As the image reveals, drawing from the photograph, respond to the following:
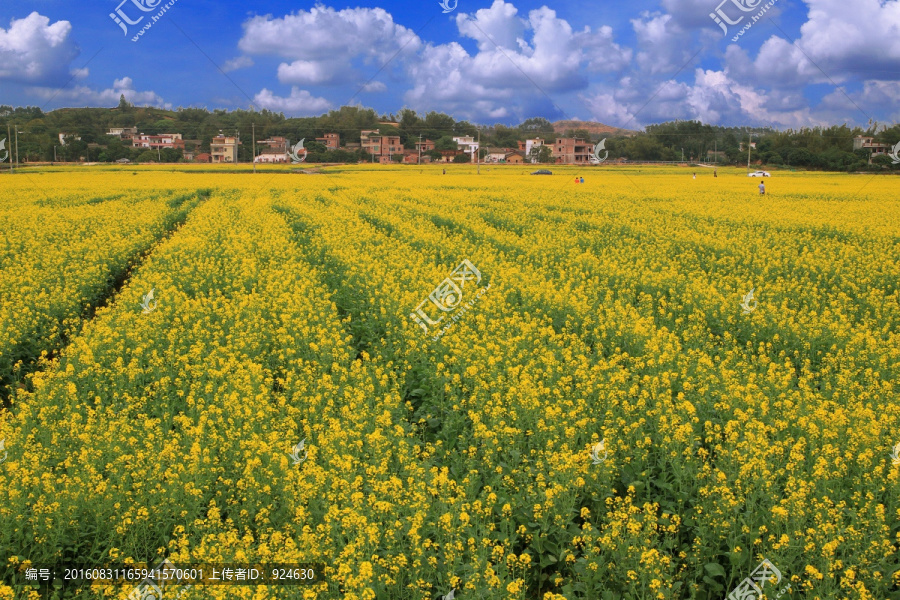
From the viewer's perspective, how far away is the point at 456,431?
632cm

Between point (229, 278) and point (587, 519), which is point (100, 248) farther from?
point (587, 519)

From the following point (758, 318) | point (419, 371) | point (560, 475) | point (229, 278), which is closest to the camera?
point (560, 475)

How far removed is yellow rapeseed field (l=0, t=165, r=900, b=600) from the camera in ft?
13.5

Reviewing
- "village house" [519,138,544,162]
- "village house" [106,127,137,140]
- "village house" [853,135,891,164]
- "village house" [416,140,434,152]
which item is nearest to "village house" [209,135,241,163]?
"village house" [106,127,137,140]

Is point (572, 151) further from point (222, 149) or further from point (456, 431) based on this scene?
point (456, 431)

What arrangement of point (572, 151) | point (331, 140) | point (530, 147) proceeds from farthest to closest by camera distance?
point (530, 147)
point (572, 151)
point (331, 140)

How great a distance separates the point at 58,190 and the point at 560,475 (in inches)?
1360

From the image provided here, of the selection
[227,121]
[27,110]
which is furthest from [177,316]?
[227,121]

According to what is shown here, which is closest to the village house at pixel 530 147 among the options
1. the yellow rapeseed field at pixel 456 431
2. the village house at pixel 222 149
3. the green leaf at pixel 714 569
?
the village house at pixel 222 149

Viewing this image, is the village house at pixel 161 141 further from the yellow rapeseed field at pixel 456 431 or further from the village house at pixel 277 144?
the yellow rapeseed field at pixel 456 431

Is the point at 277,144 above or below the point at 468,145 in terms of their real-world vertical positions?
below

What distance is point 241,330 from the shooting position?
8781 millimetres

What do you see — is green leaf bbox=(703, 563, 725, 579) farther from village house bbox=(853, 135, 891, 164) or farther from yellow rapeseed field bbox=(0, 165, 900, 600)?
village house bbox=(853, 135, 891, 164)

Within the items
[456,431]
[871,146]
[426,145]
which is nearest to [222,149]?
[426,145]
